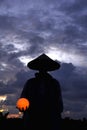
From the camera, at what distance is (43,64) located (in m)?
8.73

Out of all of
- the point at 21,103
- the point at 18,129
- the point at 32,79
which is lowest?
the point at 18,129

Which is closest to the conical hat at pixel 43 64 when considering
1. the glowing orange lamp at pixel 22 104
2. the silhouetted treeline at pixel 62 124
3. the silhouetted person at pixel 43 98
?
the silhouetted person at pixel 43 98

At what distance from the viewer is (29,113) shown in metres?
8.44

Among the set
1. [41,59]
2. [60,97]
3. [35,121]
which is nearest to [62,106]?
[60,97]

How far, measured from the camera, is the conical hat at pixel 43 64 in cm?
874

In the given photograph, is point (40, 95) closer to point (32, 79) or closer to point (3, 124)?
point (32, 79)

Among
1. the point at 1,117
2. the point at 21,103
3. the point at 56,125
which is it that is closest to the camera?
the point at 21,103

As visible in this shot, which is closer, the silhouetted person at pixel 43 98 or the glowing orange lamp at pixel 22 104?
the glowing orange lamp at pixel 22 104

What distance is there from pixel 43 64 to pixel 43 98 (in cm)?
89

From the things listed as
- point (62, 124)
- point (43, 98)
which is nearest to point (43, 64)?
point (43, 98)

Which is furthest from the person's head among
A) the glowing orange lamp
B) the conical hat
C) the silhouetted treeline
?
the silhouetted treeline

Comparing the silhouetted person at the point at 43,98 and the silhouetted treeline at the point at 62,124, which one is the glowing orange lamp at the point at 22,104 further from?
the silhouetted treeline at the point at 62,124

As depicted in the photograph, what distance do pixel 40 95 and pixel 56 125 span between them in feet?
2.79

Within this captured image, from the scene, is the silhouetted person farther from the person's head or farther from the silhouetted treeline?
the silhouetted treeline
